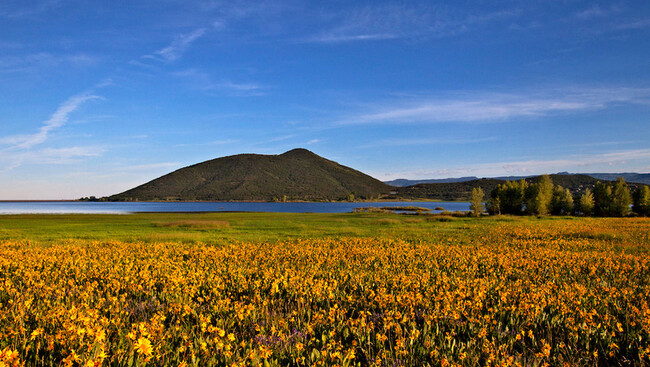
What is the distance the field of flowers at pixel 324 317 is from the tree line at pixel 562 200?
7250cm

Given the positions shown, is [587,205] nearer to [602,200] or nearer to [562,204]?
[602,200]

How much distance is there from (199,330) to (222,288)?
2109 mm

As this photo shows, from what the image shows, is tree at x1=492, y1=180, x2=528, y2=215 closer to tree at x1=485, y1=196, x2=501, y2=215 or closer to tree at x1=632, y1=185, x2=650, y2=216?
tree at x1=485, y1=196, x2=501, y2=215

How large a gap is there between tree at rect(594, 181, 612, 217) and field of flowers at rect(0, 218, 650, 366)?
88.7 meters

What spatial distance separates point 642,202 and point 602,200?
23.6ft

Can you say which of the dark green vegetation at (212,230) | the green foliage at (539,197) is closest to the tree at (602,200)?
the green foliage at (539,197)

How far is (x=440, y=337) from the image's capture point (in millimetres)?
5559

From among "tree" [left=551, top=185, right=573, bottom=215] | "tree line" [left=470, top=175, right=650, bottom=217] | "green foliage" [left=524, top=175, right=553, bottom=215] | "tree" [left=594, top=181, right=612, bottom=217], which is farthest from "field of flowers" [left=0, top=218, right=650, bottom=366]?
"tree" [left=551, top=185, right=573, bottom=215]

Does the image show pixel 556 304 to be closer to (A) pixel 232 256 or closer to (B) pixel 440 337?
(B) pixel 440 337

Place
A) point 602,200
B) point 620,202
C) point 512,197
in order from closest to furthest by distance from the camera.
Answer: point 620,202 < point 602,200 < point 512,197

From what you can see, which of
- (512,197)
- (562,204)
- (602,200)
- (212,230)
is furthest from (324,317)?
(562,204)

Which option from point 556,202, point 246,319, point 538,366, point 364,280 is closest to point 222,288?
point 246,319

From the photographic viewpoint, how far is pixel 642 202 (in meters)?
83.1

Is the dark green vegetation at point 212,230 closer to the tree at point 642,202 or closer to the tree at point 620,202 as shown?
the tree at point 620,202
